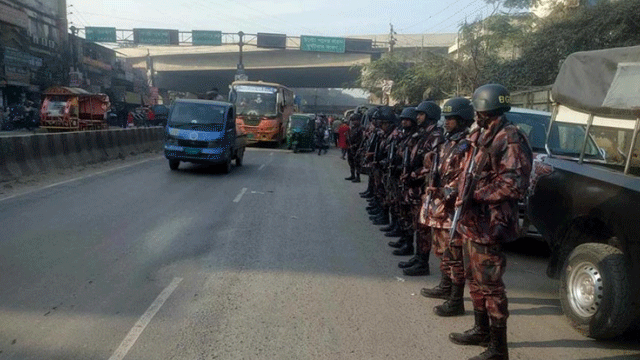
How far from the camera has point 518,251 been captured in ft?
26.9

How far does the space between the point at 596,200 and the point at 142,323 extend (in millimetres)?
3781

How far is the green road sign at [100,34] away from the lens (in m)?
42.0

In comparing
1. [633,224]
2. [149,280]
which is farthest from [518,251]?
[149,280]

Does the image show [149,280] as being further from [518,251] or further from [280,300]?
[518,251]

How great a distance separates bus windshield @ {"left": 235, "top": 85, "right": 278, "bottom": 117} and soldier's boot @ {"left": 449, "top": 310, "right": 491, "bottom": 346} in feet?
82.0

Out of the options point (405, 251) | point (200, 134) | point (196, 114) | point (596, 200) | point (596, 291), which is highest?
point (196, 114)

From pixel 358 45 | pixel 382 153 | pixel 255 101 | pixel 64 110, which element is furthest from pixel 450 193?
pixel 358 45

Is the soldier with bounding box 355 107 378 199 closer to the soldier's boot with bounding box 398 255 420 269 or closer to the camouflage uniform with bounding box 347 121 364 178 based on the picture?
the camouflage uniform with bounding box 347 121 364 178

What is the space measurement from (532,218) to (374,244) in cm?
283

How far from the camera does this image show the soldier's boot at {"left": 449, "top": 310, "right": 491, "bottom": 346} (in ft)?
15.1

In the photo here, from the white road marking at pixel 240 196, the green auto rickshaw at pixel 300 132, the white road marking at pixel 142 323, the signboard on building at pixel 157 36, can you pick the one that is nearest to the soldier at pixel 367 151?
the white road marking at pixel 240 196

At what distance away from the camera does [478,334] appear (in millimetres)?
4613

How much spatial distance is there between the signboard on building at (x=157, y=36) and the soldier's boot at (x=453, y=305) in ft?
135

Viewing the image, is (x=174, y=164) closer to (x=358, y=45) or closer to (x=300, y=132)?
(x=300, y=132)
